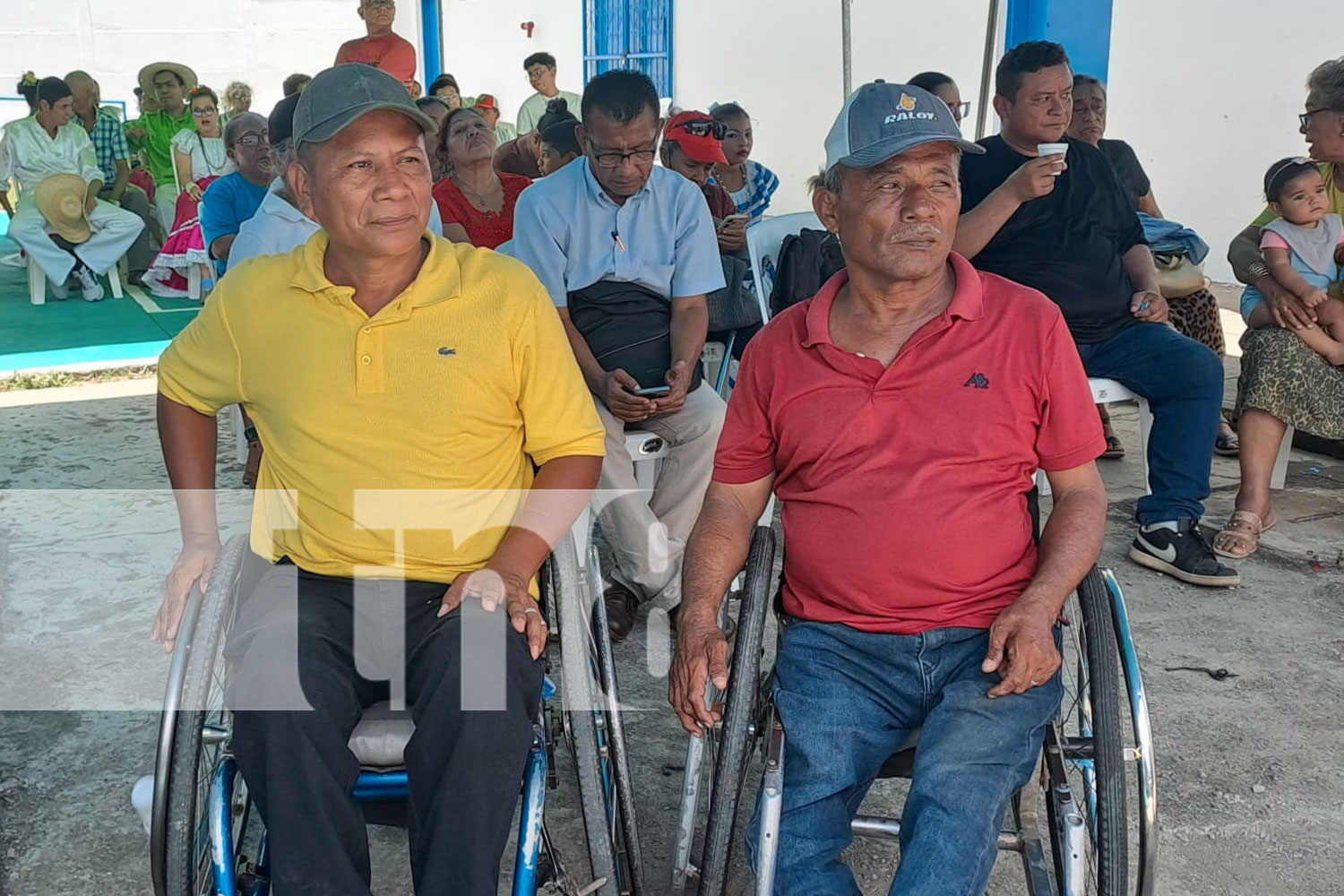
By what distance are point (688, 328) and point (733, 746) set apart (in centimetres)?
186

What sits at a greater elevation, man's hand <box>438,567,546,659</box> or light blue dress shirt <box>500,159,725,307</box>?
light blue dress shirt <box>500,159,725,307</box>

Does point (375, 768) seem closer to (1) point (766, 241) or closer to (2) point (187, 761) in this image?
(2) point (187, 761)

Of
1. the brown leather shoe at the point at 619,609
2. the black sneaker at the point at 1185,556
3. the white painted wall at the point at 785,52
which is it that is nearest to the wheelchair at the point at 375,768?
the brown leather shoe at the point at 619,609

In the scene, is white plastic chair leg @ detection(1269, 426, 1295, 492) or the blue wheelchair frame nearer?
the blue wheelchair frame

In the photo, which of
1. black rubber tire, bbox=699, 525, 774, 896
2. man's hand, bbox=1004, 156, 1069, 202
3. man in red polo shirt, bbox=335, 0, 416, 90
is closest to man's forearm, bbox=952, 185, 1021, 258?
man's hand, bbox=1004, 156, 1069, 202

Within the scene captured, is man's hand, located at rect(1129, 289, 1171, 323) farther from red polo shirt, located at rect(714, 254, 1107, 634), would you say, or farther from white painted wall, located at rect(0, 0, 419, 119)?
white painted wall, located at rect(0, 0, 419, 119)

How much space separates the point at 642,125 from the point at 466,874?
2203 mm

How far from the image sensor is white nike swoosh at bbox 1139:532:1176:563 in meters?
3.84

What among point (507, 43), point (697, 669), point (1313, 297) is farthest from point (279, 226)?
point (507, 43)

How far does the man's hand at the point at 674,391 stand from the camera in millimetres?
3445

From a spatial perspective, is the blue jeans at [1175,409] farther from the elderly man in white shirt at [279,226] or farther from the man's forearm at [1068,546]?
the elderly man in white shirt at [279,226]

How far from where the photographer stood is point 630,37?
568 inches

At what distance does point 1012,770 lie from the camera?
1816 mm

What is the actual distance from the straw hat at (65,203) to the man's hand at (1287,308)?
8.54 metres
